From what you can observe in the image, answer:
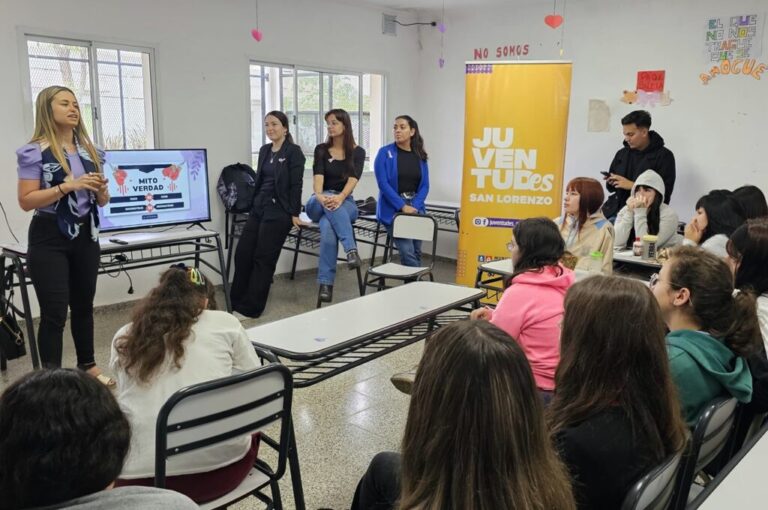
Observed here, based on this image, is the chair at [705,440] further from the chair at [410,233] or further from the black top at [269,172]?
the black top at [269,172]

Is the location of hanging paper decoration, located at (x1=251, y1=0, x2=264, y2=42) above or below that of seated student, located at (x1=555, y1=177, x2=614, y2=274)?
above

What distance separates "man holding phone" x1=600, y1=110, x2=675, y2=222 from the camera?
182 inches

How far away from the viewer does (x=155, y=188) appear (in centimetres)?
450

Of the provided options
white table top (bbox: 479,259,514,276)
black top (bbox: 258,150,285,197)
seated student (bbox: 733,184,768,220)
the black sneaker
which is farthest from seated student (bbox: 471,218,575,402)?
A: black top (bbox: 258,150,285,197)

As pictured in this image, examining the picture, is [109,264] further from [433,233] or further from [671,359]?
[671,359]

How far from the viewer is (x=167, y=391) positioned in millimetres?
1631

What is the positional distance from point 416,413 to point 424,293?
2000mm

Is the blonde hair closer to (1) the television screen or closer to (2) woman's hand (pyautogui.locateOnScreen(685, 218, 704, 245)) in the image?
(1) the television screen

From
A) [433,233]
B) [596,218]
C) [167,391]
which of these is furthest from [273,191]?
[167,391]

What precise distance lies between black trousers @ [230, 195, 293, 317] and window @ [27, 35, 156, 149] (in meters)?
1.03

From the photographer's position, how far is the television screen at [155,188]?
14.1 ft

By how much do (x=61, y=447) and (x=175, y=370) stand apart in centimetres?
79

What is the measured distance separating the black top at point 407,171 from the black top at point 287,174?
0.83m

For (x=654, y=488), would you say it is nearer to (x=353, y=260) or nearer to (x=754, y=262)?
(x=754, y=262)
